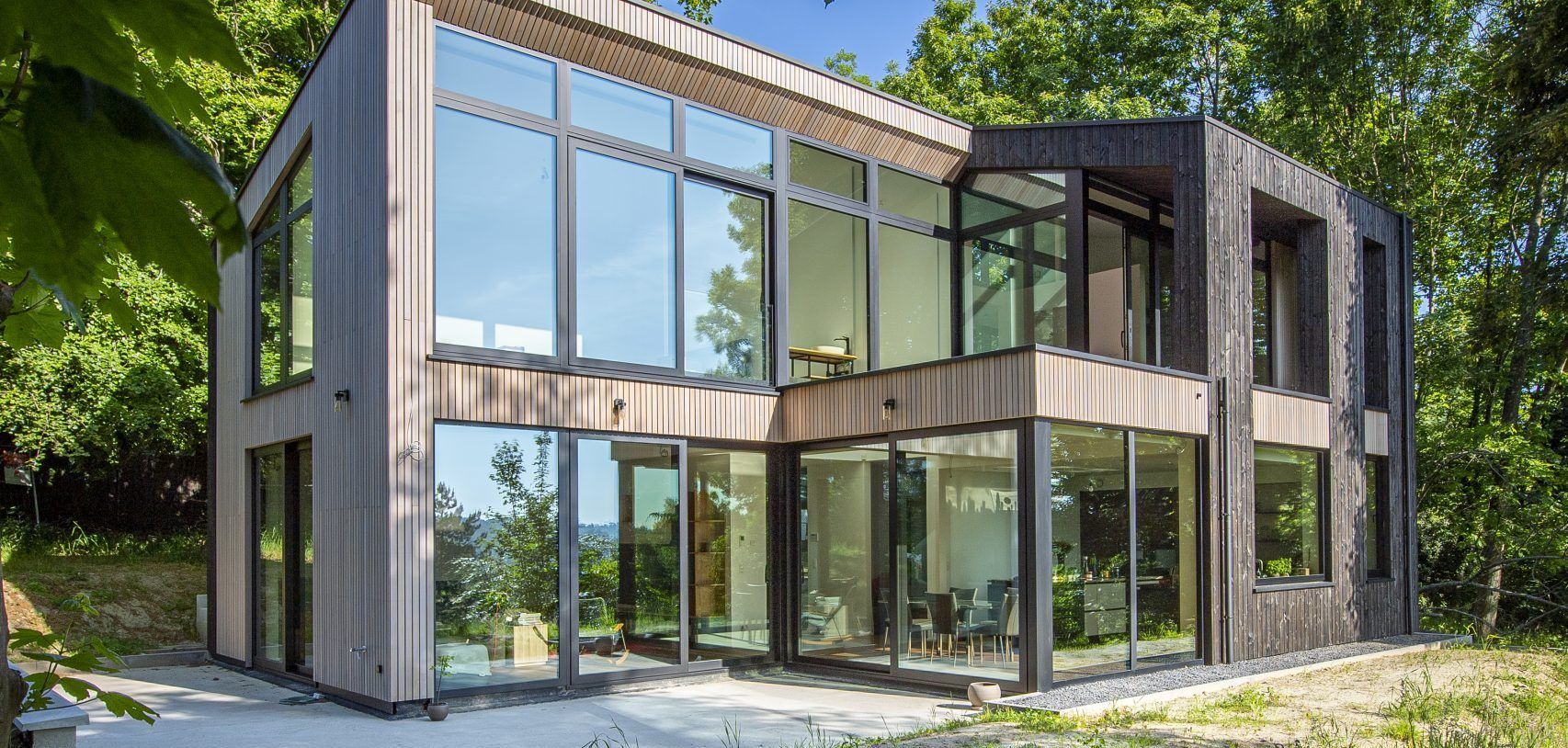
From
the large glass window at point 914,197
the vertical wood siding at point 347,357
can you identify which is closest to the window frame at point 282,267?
the vertical wood siding at point 347,357

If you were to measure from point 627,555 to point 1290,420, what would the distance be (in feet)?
23.5

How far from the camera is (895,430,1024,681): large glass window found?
9250 mm

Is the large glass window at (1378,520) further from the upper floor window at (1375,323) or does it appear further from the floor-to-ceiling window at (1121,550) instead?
the floor-to-ceiling window at (1121,550)

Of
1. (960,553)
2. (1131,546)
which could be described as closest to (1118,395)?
(1131,546)

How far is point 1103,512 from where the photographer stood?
32.2 ft

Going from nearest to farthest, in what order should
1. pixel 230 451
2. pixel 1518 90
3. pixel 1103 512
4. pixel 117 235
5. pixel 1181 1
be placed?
pixel 117 235 → pixel 1103 512 → pixel 230 451 → pixel 1518 90 → pixel 1181 1

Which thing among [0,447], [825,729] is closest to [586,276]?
[825,729]

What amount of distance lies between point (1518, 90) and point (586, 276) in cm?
1134

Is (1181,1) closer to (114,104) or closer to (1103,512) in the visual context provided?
(1103,512)

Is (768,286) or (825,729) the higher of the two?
(768,286)

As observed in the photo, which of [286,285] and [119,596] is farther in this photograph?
[119,596]

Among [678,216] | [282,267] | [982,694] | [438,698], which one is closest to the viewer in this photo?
[438,698]

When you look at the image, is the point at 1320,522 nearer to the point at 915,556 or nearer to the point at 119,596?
the point at 915,556

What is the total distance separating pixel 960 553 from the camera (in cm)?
Answer: 964
